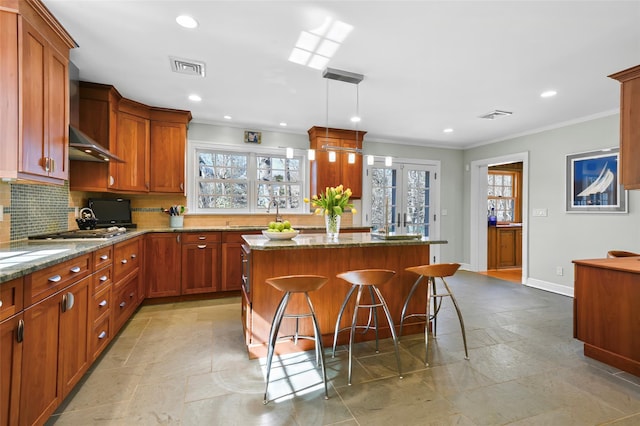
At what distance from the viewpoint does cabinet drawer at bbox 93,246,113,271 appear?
2.24 m

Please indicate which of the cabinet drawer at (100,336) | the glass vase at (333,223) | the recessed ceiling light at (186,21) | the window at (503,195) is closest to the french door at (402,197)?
the window at (503,195)

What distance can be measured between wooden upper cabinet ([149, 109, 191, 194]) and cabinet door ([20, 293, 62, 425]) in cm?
272

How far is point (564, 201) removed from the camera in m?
4.52

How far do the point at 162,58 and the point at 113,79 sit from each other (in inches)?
35.4

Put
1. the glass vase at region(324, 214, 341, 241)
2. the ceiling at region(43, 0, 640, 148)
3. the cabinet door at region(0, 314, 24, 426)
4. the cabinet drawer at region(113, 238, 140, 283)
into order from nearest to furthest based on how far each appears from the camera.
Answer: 1. the cabinet door at region(0, 314, 24, 426)
2. the ceiling at region(43, 0, 640, 148)
3. the cabinet drawer at region(113, 238, 140, 283)
4. the glass vase at region(324, 214, 341, 241)

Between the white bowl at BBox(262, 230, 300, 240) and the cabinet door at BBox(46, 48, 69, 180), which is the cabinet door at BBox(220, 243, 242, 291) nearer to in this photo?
the white bowl at BBox(262, 230, 300, 240)

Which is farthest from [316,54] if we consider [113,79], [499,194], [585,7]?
[499,194]

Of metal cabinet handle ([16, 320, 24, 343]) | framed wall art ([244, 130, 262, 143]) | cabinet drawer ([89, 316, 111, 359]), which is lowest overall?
cabinet drawer ([89, 316, 111, 359])

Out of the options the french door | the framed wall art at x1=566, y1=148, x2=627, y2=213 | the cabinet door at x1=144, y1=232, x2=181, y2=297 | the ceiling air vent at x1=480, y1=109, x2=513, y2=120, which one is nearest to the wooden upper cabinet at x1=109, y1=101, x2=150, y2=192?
the cabinet door at x1=144, y1=232, x2=181, y2=297

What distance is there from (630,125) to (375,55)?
2185 millimetres

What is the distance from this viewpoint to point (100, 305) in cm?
235

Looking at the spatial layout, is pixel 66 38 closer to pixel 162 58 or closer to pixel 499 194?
pixel 162 58

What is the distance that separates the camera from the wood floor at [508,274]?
5473 mm

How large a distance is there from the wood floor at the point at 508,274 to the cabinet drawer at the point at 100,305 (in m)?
5.86
